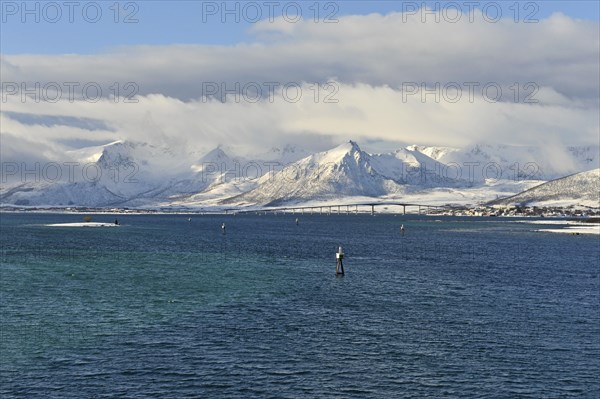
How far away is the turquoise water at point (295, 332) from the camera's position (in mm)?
49594

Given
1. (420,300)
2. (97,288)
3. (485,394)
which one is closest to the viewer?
(485,394)

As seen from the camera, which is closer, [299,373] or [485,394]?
[485,394]

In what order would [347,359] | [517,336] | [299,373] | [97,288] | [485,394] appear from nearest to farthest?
[485,394] → [299,373] → [347,359] → [517,336] → [97,288]

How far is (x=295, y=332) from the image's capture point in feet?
215

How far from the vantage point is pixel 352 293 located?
304 feet

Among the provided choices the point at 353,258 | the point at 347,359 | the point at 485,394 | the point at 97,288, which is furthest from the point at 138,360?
the point at 353,258

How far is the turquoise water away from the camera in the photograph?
49.6 metres

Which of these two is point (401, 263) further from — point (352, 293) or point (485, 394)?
point (485, 394)

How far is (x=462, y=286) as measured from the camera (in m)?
101

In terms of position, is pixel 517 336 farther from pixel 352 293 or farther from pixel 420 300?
pixel 352 293

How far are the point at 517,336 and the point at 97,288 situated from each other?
54.2 meters

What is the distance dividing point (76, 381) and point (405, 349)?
2692 centimetres

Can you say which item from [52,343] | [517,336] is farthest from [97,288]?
[517,336]

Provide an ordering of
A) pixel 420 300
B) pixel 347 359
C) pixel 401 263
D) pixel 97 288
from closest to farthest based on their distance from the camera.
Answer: pixel 347 359, pixel 420 300, pixel 97 288, pixel 401 263
